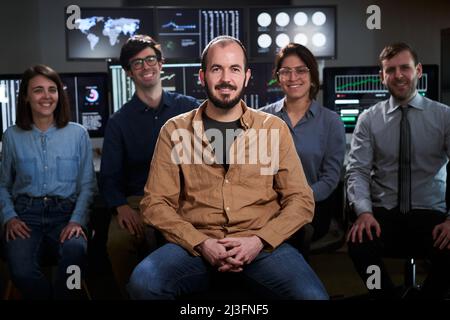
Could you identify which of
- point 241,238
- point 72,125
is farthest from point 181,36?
point 241,238

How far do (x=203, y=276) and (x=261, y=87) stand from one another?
5.22ft

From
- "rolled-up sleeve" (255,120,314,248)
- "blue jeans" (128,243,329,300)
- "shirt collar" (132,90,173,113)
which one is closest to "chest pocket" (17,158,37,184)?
"shirt collar" (132,90,173,113)

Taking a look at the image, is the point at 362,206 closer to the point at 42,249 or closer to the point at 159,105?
the point at 159,105

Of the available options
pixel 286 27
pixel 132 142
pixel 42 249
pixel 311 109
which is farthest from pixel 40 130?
pixel 286 27

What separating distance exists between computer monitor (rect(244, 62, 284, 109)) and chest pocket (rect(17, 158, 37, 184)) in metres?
1.29

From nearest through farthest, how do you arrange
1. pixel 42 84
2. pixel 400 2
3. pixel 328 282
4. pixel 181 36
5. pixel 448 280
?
1. pixel 448 280
2. pixel 42 84
3. pixel 328 282
4. pixel 181 36
5. pixel 400 2

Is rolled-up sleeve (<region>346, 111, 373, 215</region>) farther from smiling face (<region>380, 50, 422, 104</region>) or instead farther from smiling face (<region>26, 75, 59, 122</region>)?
smiling face (<region>26, 75, 59, 122</region>)

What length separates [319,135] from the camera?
8.50ft

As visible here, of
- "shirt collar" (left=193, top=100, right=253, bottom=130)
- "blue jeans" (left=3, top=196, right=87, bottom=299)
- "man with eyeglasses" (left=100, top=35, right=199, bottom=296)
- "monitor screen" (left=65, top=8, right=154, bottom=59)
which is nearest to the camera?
"shirt collar" (left=193, top=100, right=253, bottom=130)

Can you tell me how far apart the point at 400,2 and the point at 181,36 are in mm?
1479

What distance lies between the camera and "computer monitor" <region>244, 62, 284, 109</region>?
10.8 ft

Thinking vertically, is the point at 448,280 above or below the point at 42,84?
below

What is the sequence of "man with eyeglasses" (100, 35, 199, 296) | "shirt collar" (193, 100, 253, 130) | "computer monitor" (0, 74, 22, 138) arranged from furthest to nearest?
"computer monitor" (0, 74, 22, 138)
"man with eyeglasses" (100, 35, 199, 296)
"shirt collar" (193, 100, 253, 130)

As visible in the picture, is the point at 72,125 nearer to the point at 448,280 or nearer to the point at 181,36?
the point at 181,36
